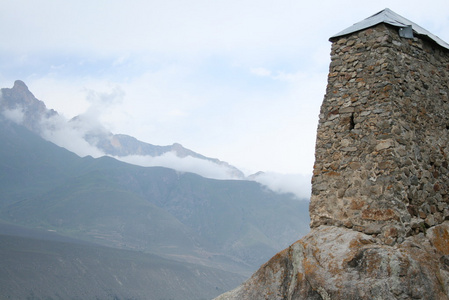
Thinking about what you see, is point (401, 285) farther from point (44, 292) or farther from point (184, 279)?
point (184, 279)

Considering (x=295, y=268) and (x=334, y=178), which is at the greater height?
(x=334, y=178)

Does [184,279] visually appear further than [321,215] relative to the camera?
Yes

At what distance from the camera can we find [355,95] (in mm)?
10734

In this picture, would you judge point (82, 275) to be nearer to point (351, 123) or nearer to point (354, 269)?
point (351, 123)

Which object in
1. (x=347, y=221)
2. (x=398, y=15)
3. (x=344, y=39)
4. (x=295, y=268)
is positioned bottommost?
(x=295, y=268)

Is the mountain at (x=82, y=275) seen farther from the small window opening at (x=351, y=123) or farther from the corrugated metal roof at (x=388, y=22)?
the corrugated metal roof at (x=388, y=22)

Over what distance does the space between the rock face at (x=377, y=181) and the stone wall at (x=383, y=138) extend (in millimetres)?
22

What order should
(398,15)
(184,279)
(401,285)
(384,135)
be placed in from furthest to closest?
(184,279), (398,15), (384,135), (401,285)

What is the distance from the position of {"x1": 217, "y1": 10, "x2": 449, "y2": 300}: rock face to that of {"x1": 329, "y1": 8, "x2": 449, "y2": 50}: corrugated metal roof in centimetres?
6

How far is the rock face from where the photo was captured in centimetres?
912

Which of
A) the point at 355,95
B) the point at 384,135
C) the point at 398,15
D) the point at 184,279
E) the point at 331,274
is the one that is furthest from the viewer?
the point at 184,279

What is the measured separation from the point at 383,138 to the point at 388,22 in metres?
2.56

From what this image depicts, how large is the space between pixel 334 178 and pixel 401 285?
2795 millimetres

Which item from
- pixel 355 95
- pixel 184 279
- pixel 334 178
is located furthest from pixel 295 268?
pixel 184 279
